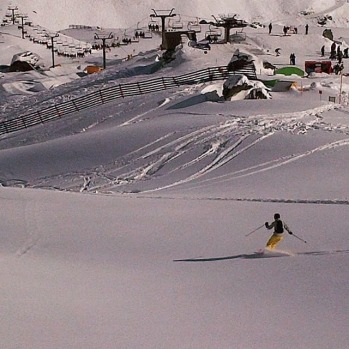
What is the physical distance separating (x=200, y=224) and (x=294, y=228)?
70.7 inches

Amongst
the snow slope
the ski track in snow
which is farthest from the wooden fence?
the ski track in snow

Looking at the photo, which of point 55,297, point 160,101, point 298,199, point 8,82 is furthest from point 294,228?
point 8,82

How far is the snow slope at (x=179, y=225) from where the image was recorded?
6781 millimetres

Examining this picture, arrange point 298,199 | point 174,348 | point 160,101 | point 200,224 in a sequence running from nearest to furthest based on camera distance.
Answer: point 174,348 → point 200,224 → point 298,199 → point 160,101

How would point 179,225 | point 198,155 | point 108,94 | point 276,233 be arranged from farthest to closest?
point 108,94 < point 198,155 < point 179,225 < point 276,233

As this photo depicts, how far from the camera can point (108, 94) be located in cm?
2931

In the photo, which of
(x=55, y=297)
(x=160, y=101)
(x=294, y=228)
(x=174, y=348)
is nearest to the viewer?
(x=174, y=348)

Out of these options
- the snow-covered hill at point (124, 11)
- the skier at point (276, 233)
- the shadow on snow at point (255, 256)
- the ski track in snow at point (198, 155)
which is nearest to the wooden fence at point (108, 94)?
the ski track in snow at point (198, 155)

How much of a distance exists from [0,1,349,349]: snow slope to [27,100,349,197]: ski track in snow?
0.19 ft

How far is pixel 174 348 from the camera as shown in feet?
20.1

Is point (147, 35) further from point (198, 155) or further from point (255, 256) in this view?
point (255, 256)

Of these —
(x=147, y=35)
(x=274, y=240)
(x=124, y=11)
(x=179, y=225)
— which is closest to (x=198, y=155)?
(x=179, y=225)

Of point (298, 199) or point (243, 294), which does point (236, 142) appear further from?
A: point (243, 294)

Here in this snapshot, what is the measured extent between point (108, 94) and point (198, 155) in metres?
11.8
